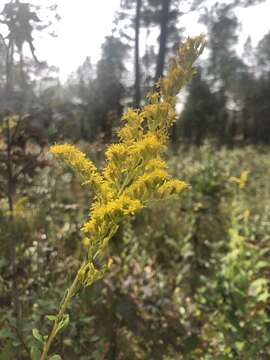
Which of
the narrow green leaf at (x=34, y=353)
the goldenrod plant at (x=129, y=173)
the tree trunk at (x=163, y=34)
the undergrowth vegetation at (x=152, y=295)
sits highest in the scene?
the tree trunk at (x=163, y=34)

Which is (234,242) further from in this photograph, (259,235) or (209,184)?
(209,184)

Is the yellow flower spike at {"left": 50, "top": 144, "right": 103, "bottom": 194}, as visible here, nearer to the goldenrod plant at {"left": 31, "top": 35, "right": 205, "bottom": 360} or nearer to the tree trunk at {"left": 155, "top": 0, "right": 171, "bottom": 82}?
the goldenrod plant at {"left": 31, "top": 35, "right": 205, "bottom": 360}

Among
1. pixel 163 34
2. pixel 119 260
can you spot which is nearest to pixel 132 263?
pixel 119 260

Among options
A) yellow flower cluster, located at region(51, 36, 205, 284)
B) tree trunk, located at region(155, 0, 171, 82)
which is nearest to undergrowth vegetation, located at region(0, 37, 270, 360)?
yellow flower cluster, located at region(51, 36, 205, 284)

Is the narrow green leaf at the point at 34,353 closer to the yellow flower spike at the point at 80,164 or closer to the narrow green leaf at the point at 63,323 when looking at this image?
the narrow green leaf at the point at 63,323

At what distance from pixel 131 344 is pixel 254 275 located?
683 mm

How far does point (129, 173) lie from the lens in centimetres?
101

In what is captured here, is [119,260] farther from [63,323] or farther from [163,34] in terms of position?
[163,34]

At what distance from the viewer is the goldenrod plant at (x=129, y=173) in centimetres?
95

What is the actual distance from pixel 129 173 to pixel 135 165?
0.02 metres

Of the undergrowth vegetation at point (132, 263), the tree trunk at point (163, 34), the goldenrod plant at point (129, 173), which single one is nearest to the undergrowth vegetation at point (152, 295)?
the undergrowth vegetation at point (132, 263)

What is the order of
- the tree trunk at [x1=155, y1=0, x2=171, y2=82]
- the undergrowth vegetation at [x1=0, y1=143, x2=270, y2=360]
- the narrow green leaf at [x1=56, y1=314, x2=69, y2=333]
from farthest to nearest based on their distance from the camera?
the tree trunk at [x1=155, y1=0, x2=171, y2=82], the undergrowth vegetation at [x1=0, y1=143, x2=270, y2=360], the narrow green leaf at [x1=56, y1=314, x2=69, y2=333]

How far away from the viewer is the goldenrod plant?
3.12ft

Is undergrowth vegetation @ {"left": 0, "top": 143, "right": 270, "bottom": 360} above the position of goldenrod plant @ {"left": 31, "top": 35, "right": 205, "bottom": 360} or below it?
below
